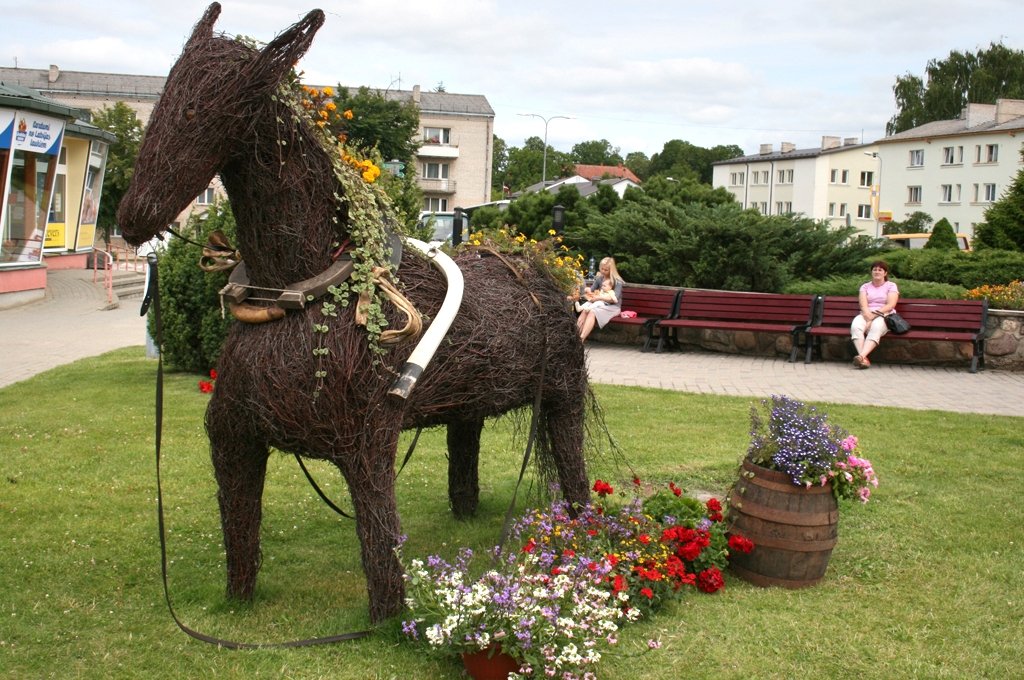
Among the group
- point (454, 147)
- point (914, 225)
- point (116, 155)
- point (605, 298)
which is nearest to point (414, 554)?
point (605, 298)

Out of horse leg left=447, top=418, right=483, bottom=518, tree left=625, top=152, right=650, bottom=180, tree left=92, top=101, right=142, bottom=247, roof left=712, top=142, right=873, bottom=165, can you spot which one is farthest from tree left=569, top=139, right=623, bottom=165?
horse leg left=447, top=418, right=483, bottom=518

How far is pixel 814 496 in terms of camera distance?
5430 millimetres

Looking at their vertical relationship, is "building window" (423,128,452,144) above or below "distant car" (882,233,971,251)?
above

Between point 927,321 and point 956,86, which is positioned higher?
point 956,86

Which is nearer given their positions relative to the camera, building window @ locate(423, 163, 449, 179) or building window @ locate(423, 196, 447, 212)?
building window @ locate(423, 163, 449, 179)

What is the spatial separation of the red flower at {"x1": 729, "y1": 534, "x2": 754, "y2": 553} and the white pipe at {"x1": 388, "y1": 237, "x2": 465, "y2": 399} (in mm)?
2175

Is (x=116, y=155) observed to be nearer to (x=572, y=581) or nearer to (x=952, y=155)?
(x=572, y=581)

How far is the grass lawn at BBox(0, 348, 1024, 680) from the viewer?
4.55m

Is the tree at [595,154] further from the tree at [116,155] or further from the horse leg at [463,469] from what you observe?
the horse leg at [463,469]

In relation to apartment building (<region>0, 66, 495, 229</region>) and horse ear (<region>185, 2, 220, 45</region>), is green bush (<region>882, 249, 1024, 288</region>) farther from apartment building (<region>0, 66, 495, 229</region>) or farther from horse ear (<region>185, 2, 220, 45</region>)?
apartment building (<region>0, 66, 495, 229</region>)

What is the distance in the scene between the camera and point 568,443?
586cm

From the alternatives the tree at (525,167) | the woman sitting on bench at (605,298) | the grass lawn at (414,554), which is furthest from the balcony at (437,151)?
the grass lawn at (414,554)

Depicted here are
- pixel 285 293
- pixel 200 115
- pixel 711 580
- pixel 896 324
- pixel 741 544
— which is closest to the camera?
pixel 200 115

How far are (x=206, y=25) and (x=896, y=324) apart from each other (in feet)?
39.4
